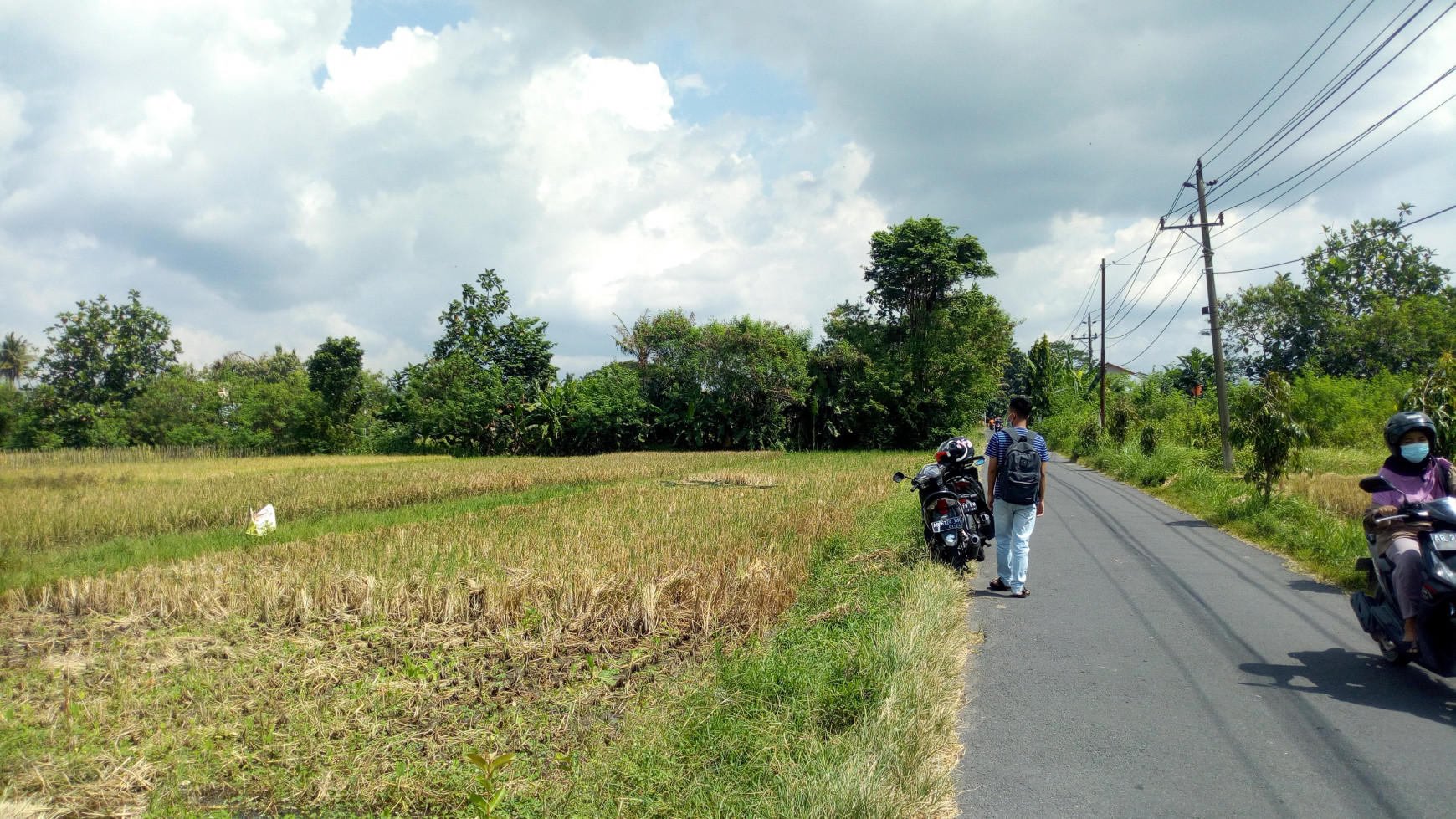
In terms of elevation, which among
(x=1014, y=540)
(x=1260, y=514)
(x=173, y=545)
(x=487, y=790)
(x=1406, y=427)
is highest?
(x=1406, y=427)

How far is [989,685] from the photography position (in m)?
4.65

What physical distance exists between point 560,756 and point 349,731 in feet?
4.47

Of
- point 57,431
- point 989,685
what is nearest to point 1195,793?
point 989,685

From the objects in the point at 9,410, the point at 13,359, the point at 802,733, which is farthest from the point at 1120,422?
the point at 13,359

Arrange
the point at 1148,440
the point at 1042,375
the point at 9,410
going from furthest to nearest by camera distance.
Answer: the point at 1042,375
the point at 9,410
the point at 1148,440

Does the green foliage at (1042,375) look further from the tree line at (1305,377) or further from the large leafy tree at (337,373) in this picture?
the large leafy tree at (337,373)

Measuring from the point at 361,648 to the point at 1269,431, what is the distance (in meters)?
13.6

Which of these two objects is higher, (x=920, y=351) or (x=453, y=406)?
(x=920, y=351)

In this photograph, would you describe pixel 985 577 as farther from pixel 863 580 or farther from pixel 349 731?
pixel 349 731

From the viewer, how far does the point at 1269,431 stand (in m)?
11.9

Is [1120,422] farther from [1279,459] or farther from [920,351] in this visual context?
[1279,459]

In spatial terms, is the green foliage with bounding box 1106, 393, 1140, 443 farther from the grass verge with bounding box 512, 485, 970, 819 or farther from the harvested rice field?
the grass verge with bounding box 512, 485, 970, 819

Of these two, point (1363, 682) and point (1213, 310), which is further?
point (1213, 310)

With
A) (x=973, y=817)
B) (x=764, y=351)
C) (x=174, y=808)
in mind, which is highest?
(x=764, y=351)
